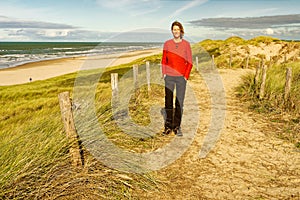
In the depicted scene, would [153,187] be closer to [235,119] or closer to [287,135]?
[287,135]

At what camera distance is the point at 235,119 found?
727cm

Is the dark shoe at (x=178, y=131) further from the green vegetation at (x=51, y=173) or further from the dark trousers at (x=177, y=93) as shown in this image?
the green vegetation at (x=51, y=173)

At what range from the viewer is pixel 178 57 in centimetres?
514

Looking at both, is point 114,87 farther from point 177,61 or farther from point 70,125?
point 70,125

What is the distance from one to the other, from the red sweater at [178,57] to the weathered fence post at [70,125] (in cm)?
221

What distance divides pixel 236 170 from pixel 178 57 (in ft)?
7.12

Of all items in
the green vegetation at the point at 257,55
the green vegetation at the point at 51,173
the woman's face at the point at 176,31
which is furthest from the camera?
the green vegetation at the point at 257,55

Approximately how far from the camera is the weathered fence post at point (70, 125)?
3.65m

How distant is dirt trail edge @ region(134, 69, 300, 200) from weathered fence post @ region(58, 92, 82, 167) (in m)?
0.94

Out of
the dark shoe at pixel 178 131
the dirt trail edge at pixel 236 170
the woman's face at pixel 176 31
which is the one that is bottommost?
the dirt trail edge at pixel 236 170

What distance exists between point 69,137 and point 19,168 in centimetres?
75

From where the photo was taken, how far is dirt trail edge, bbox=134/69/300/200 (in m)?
3.83

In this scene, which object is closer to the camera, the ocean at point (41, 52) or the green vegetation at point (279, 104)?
the green vegetation at point (279, 104)

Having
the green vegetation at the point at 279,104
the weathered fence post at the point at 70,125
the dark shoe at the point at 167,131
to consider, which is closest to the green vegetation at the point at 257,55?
the green vegetation at the point at 279,104
